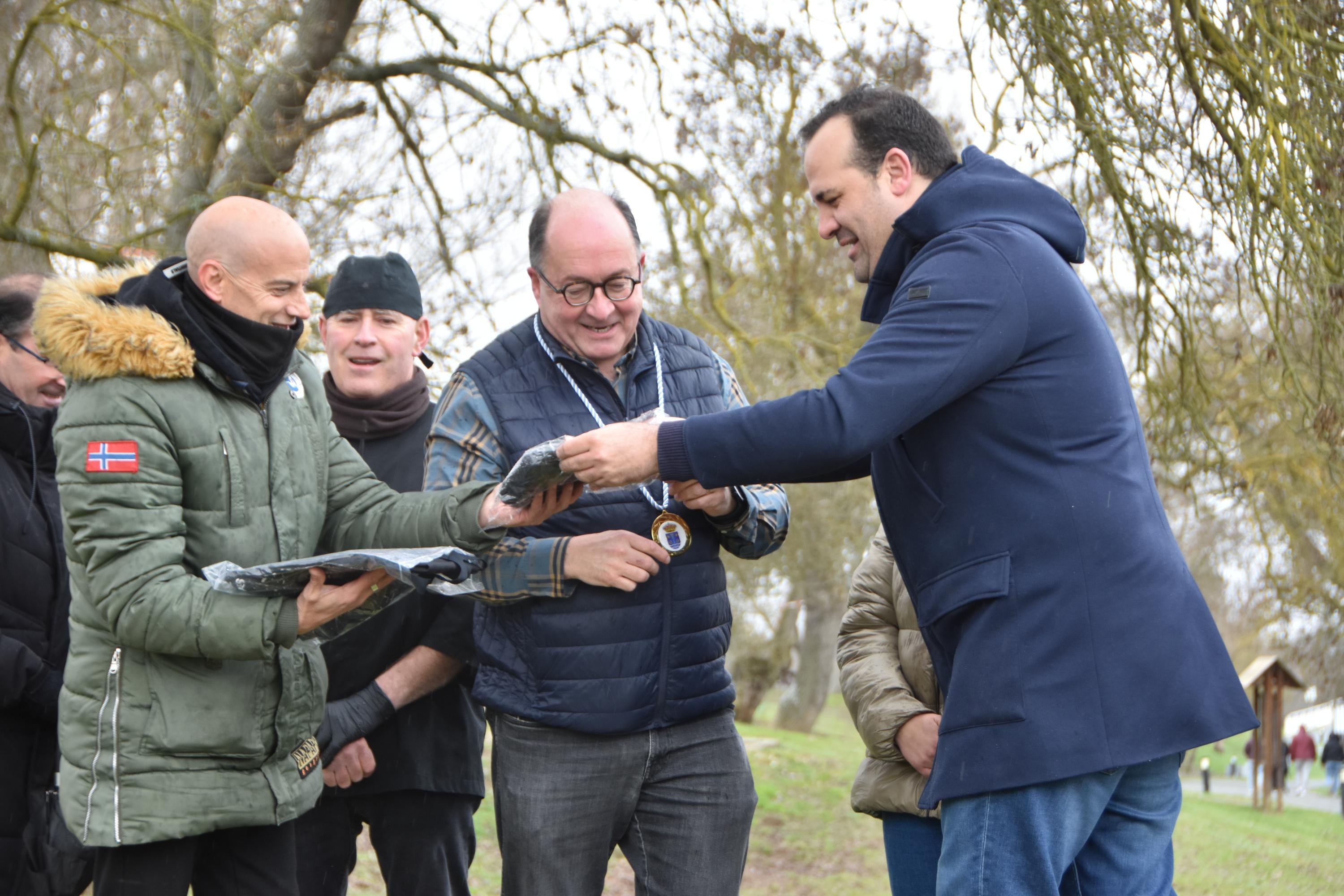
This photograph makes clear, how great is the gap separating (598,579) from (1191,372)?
12.7 ft

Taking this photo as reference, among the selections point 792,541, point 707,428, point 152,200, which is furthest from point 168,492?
point 792,541

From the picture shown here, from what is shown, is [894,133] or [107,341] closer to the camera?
[107,341]

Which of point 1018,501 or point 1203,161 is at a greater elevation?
point 1203,161

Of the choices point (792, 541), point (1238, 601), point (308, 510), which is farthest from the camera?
point (1238, 601)

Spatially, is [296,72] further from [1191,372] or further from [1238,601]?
[1238,601]

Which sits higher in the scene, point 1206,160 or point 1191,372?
point 1206,160

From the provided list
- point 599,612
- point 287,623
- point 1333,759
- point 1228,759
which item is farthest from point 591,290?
point 1228,759

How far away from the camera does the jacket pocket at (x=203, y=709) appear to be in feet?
7.98

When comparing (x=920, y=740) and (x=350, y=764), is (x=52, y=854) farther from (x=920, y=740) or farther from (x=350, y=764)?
(x=920, y=740)

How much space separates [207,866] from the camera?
2.60 meters

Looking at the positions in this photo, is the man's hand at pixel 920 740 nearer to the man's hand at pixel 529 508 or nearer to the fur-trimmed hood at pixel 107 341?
the man's hand at pixel 529 508

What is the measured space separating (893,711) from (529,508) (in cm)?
106

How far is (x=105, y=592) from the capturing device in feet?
7.82

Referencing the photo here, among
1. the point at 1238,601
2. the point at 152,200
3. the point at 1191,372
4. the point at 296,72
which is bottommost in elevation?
the point at 1238,601
